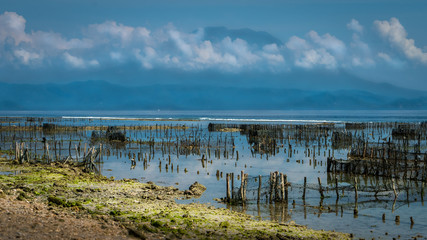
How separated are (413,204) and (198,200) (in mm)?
9985

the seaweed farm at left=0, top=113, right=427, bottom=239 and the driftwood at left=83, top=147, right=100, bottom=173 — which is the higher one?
the driftwood at left=83, top=147, right=100, bottom=173

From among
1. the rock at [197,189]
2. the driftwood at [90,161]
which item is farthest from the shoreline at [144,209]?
the driftwood at [90,161]

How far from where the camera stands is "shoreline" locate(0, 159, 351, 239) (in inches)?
503

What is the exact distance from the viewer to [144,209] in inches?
611

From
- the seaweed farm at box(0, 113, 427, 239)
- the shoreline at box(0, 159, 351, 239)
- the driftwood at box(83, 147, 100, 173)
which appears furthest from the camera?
the driftwood at box(83, 147, 100, 173)

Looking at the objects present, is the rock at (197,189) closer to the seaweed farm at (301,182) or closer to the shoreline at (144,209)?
the shoreline at (144,209)

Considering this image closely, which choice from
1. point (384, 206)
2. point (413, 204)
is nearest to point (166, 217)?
point (384, 206)

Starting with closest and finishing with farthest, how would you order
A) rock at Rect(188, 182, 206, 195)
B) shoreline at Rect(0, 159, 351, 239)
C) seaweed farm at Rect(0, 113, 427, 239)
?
shoreline at Rect(0, 159, 351, 239)
seaweed farm at Rect(0, 113, 427, 239)
rock at Rect(188, 182, 206, 195)

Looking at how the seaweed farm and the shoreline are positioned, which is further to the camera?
the seaweed farm

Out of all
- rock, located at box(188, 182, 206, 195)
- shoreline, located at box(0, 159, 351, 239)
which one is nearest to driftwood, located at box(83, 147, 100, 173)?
shoreline, located at box(0, 159, 351, 239)

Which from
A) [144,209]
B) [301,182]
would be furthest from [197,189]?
[301,182]

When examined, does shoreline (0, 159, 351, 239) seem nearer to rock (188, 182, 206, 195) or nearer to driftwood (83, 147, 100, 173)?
rock (188, 182, 206, 195)

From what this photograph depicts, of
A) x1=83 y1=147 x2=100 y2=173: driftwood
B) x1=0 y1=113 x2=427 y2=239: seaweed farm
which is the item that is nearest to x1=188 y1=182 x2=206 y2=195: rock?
x1=0 y1=113 x2=427 y2=239: seaweed farm

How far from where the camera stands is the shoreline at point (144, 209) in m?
12.8
